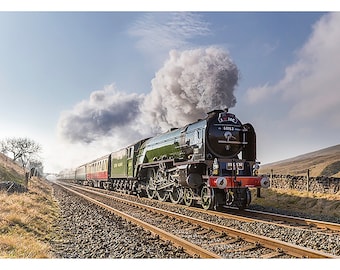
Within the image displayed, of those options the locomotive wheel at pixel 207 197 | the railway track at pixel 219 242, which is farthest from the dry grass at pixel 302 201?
the railway track at pixel 219 242

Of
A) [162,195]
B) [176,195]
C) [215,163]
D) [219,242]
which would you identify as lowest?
[219,242]

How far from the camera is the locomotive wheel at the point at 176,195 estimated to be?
11.9 metres

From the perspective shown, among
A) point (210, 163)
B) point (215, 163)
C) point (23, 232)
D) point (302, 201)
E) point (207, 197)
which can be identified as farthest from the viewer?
point (302, 201)

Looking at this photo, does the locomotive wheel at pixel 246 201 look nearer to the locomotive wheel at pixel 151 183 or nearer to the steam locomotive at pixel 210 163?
the steam locomotive at pixel 210 163

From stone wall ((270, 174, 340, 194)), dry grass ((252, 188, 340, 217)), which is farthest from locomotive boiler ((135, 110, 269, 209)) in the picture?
stone wall ((270, 174, 340, 194))

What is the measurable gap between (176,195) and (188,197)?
4.02 ft

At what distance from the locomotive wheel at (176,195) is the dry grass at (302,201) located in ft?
12.1

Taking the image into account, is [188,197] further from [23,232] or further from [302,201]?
[23,232]

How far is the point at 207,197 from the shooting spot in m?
10.2

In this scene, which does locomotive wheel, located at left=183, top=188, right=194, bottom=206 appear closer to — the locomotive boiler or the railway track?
the locomotive boiler

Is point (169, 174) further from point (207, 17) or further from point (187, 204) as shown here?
point (207, 17)

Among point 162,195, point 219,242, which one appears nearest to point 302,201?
point 162,195

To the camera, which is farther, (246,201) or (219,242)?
(246,201)
